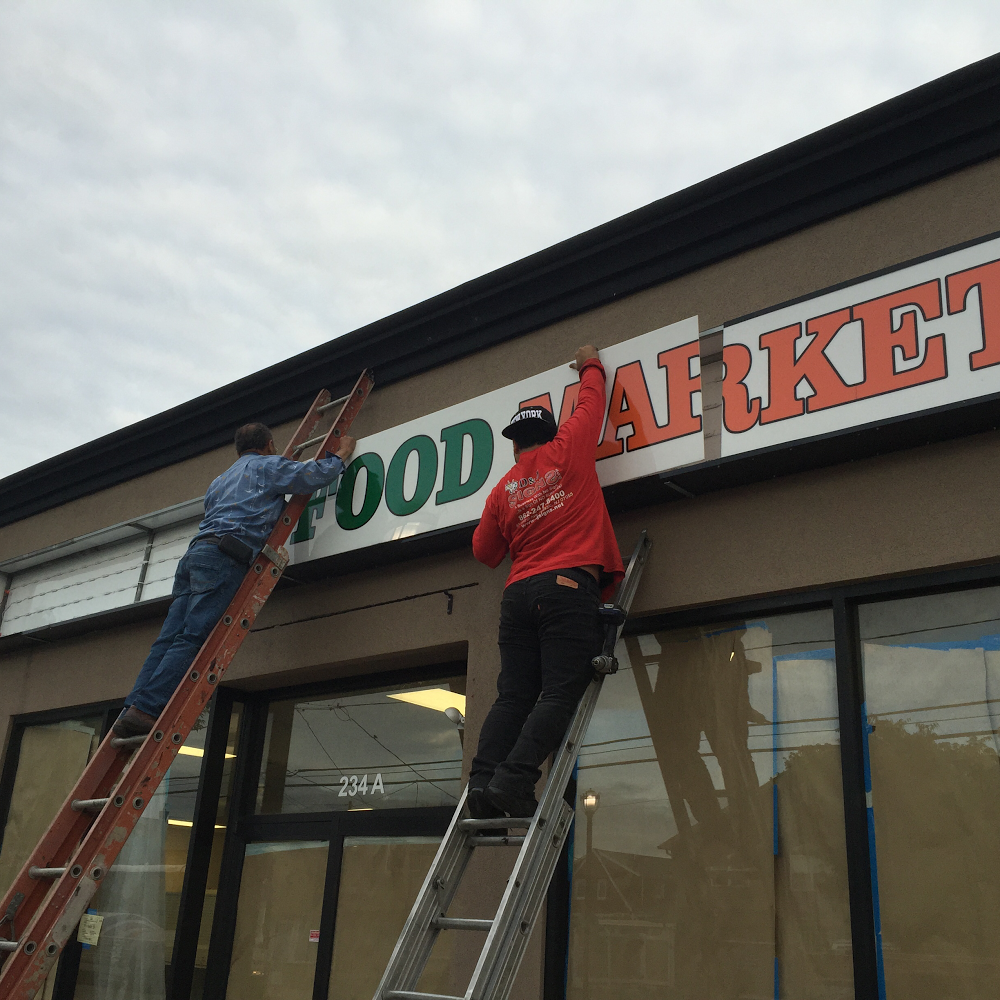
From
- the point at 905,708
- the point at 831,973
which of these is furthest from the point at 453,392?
the point at 831,973

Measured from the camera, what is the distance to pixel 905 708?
4.13 m

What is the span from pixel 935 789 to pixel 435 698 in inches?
118

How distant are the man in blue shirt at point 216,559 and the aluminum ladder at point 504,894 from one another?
2.01 metres

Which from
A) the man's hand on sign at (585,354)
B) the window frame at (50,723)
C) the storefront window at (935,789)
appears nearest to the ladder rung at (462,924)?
the storefront window at (935,789)

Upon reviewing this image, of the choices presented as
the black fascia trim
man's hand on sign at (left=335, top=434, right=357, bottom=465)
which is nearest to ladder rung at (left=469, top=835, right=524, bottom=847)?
man's hand on sign at (left=335, top=434, right=357, bottom=465)

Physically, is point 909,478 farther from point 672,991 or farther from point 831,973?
point 672,991

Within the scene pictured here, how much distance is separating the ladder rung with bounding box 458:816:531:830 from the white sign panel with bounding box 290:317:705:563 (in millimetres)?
1884

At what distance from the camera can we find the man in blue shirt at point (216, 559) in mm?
5129

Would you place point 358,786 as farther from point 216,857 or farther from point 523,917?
point 523,917

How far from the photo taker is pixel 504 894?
3.41m

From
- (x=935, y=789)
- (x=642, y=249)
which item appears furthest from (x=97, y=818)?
(x=642, y=249)

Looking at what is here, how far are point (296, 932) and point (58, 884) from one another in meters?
2.13

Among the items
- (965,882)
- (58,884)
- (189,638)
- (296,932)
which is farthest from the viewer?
(296,932)

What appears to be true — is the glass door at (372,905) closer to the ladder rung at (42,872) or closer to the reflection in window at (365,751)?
the reflection in window at (365,751)
